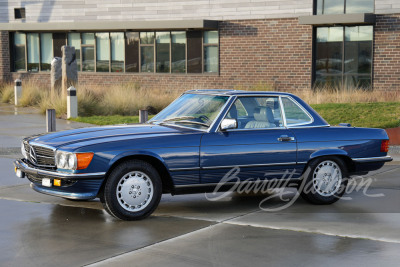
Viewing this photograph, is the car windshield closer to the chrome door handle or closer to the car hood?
the car hood

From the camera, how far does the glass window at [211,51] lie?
29578 millimetres

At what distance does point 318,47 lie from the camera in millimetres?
27188

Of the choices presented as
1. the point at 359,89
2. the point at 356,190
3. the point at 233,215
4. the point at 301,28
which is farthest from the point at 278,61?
the point at 233,215

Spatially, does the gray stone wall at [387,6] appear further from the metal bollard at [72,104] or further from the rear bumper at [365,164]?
the rear bumper at [365,164]

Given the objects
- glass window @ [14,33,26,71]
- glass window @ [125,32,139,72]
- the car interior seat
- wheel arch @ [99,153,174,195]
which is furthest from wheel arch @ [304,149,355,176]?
glass window @ [14,33,26,71]

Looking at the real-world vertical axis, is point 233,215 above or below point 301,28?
below

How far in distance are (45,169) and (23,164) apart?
544mm

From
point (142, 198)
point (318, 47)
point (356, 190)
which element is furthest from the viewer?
point (318, 47)

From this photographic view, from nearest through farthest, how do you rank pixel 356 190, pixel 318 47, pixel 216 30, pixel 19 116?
pixel 356 190 → pixel 19 116 → pixel 318 47 → pixel 216 30

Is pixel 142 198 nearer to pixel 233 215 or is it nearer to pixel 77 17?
pixel 233 215

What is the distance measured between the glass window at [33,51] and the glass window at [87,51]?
9.31ft

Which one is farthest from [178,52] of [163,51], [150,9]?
[150,9]

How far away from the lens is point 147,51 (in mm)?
31375

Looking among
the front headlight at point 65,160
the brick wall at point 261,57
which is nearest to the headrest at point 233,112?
the front headlight at point 65,160
